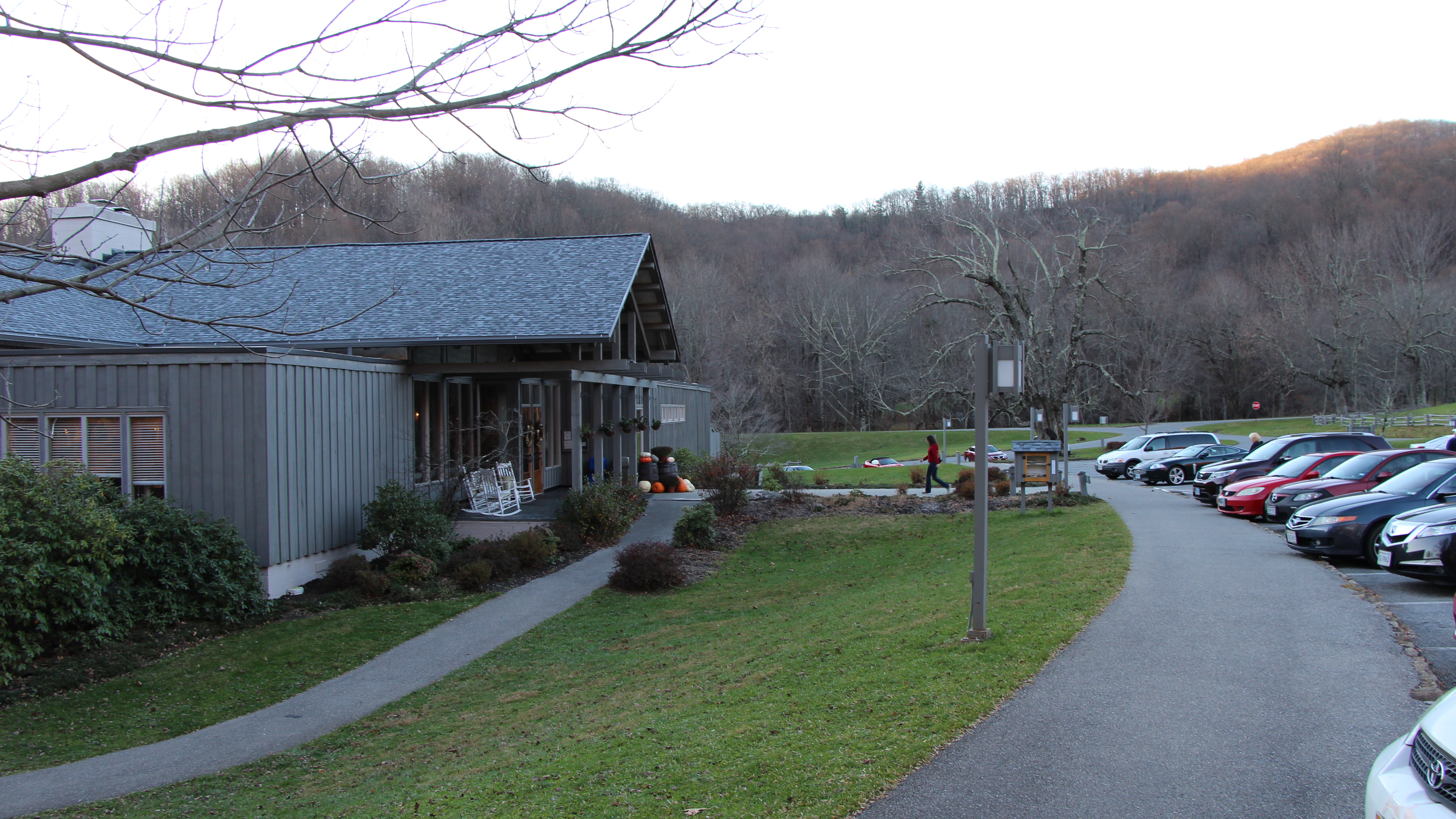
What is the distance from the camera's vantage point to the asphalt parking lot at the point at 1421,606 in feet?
24.3

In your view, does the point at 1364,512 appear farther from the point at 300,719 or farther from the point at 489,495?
the point at 489,495

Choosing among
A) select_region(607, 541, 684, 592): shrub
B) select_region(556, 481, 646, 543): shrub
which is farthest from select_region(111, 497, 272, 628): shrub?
select_region(556, 481, 646, 543): shrub

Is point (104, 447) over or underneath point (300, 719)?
over

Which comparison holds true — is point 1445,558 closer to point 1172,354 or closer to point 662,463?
point 662,463

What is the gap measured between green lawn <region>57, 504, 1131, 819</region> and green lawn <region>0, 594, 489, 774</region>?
144cm

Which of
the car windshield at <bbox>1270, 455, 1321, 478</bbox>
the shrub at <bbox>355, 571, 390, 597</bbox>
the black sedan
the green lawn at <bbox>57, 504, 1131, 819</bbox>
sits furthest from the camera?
the car windshield at <bbox>1270, 455, 1321, 478</bbox>

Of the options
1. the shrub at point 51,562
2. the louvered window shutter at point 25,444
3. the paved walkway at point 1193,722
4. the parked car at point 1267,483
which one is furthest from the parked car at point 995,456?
the shrub at point 51,562

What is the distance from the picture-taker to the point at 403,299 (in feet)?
62.2

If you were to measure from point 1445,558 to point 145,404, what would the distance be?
16015 millimetres

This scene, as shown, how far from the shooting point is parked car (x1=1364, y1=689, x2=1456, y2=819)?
340 cm

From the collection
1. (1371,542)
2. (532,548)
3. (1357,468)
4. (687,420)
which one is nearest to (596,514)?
(532,548)

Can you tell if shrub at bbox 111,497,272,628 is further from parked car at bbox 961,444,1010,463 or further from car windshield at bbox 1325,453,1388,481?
parked car at bbox 961,444,1010,463

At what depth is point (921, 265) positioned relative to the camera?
2975cm

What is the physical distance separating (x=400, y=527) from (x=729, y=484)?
24.9ft
